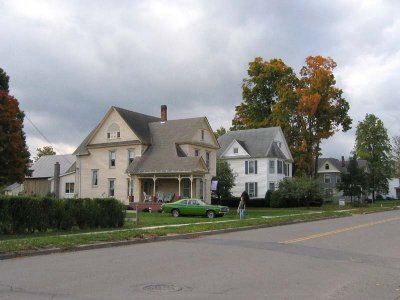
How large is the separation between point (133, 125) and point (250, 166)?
62.9ft

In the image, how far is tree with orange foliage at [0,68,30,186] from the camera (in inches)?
1507

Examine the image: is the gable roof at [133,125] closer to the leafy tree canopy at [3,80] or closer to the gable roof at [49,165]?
the leafy tree canopy at [3,80]

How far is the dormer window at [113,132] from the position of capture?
158 ft

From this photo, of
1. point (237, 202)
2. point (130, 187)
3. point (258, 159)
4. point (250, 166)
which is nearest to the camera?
point (130, 187)

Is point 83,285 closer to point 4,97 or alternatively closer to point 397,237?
point 397,237

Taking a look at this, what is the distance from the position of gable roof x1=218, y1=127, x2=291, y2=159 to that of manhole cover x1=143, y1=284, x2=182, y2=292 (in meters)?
51.6

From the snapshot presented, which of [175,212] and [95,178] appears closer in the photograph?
[175,212]

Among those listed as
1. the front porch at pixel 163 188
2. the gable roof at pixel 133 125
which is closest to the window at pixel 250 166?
the gable roof at pixel 133 125

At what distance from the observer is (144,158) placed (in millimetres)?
46031

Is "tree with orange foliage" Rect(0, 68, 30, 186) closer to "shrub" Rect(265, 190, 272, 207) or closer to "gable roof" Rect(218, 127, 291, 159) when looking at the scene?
"shrub" Rect(265, 190, 272, 207)

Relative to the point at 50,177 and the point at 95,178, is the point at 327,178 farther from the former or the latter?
the point at 95,178

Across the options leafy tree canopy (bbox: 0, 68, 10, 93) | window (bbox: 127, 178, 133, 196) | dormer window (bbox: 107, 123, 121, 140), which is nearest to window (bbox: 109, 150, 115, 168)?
dormer window (bbox: 107, 123, 121, 140)

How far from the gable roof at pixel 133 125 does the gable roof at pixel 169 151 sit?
2.37ft

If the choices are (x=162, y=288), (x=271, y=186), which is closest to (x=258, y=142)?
(x=271, y=186)
